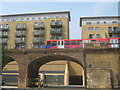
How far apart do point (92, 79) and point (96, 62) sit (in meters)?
2.99

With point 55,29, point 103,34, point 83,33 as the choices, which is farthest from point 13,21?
point 103,34

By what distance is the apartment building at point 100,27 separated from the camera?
57.3 m

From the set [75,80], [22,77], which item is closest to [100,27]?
[75,80]

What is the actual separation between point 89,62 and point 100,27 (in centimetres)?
3309

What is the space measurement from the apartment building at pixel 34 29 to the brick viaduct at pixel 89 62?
1041 inches

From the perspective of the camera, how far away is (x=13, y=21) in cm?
6041

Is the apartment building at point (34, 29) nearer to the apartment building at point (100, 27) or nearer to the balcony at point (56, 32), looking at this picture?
the balcony at point (56, 32)

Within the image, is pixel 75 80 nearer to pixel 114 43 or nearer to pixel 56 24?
pixel 114 43

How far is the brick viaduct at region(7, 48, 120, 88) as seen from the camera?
26.2m

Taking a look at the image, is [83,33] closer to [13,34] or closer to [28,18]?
[28,18]

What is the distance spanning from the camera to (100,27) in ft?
192

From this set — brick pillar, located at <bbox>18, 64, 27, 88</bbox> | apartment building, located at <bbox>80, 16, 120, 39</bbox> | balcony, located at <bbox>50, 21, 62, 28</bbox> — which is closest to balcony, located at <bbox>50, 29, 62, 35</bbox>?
balcony, located at <bbox>50, 21, 62, 28</bbox>

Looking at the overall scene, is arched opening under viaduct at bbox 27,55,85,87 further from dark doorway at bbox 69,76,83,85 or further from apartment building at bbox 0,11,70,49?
apartment building at bbox 0,11,70,49

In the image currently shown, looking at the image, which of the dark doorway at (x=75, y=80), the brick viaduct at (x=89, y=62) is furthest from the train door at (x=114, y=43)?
the dark doorway at (x=75, y=80)
